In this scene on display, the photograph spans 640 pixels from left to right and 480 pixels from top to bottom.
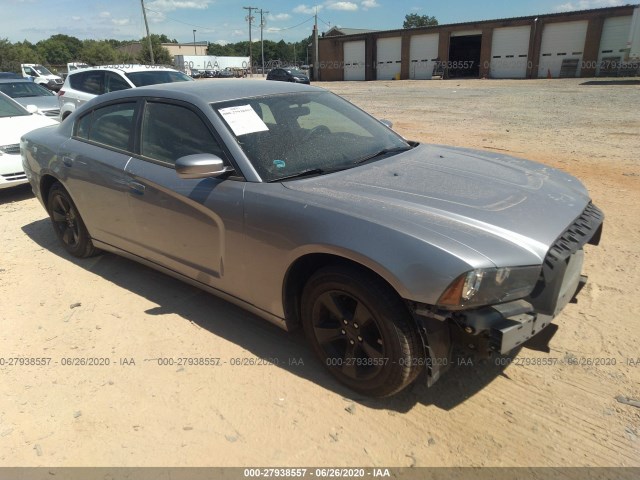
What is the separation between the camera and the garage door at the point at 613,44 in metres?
33.3

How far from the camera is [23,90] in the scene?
12445 mm

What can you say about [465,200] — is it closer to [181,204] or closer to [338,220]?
[338,220]

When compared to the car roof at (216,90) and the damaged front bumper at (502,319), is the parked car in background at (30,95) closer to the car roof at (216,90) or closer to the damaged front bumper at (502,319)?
the car roof at (216,90)

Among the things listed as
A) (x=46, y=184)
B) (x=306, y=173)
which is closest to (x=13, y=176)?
(x=46, y=184)

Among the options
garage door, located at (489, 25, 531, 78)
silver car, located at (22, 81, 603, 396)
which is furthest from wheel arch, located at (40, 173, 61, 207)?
garage door, located at (489, 25, 531, 78)

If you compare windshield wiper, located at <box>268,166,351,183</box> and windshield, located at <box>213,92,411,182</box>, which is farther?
windshield, located at <box>213,92,411,182</box>

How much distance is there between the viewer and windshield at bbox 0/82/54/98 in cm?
1206

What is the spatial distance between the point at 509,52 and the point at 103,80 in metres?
37.5

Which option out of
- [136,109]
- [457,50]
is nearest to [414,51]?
[457,50]

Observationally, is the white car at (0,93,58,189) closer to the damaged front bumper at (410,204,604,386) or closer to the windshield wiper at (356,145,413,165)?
the windshield wiper at (356,145,413,165)

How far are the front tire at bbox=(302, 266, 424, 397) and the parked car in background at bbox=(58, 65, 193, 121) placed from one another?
328 inches

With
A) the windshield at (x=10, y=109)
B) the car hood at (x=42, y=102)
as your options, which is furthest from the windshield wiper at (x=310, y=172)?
the car hood at (x=42, y=102)

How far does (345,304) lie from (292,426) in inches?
27.7

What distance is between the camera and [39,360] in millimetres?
3125
